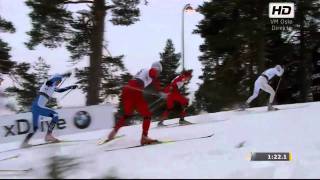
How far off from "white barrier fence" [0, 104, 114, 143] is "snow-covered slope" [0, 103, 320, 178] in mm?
1001

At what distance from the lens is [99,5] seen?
2380 centimetres

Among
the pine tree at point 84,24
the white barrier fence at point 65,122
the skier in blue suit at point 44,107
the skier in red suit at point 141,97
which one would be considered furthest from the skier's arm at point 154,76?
the pine tree at point 84,24

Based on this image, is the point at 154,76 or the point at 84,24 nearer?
the point at 154,76

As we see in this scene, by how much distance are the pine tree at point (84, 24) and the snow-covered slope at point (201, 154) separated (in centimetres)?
722

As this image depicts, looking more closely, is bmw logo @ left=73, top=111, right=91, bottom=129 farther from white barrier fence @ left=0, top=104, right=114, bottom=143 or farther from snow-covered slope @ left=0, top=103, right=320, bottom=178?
snow-covered slope @ left=0, top=103, right=320, bottom=178

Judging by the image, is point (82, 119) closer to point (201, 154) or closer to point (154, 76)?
point (154, 76)

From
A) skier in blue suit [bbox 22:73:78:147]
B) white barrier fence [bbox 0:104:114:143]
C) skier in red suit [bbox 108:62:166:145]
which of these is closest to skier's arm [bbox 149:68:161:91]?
skier in red suit [bbox 108:62:166:145]

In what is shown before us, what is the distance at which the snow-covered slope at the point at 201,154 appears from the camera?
6.03m

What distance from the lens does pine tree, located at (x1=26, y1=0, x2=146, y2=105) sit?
77.2ft

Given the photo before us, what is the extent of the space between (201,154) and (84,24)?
51.3ft

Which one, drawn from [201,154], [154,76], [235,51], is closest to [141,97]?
[154,76]

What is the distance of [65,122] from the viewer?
17719 mm

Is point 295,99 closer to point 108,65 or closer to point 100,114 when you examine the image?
point 108,65

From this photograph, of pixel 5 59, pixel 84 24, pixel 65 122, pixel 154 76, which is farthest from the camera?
pixel 5 59
